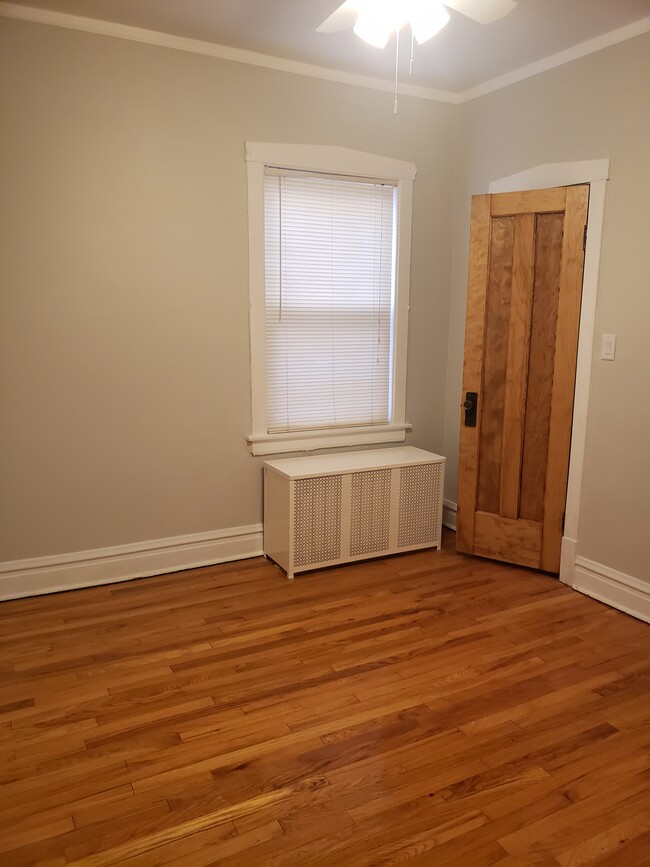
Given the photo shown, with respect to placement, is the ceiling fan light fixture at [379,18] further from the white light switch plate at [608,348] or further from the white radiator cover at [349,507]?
the white radiator cover at [349,507]

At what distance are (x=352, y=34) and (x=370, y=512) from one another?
94.7 inches

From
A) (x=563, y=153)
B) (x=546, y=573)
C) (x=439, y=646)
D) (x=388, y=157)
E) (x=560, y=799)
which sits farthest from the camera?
(x=388, y=157)

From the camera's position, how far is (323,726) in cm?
227

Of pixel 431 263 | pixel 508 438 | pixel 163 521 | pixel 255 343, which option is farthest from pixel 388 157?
pixel 163 521

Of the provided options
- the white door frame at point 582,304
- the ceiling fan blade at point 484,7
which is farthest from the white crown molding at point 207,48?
the ceiling fan blade at point 484,7

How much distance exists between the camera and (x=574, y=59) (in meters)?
3.24

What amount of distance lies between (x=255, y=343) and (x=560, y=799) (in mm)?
2545

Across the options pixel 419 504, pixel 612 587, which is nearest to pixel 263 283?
pixel 419 504

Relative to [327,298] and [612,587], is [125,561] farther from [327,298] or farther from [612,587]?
[612,587]

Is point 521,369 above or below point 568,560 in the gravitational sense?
above

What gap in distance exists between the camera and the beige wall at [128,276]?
303cm

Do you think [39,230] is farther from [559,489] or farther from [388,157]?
[559,489]

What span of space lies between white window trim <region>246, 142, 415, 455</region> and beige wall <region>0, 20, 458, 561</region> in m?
0.06

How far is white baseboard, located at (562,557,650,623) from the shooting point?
10.1ft
